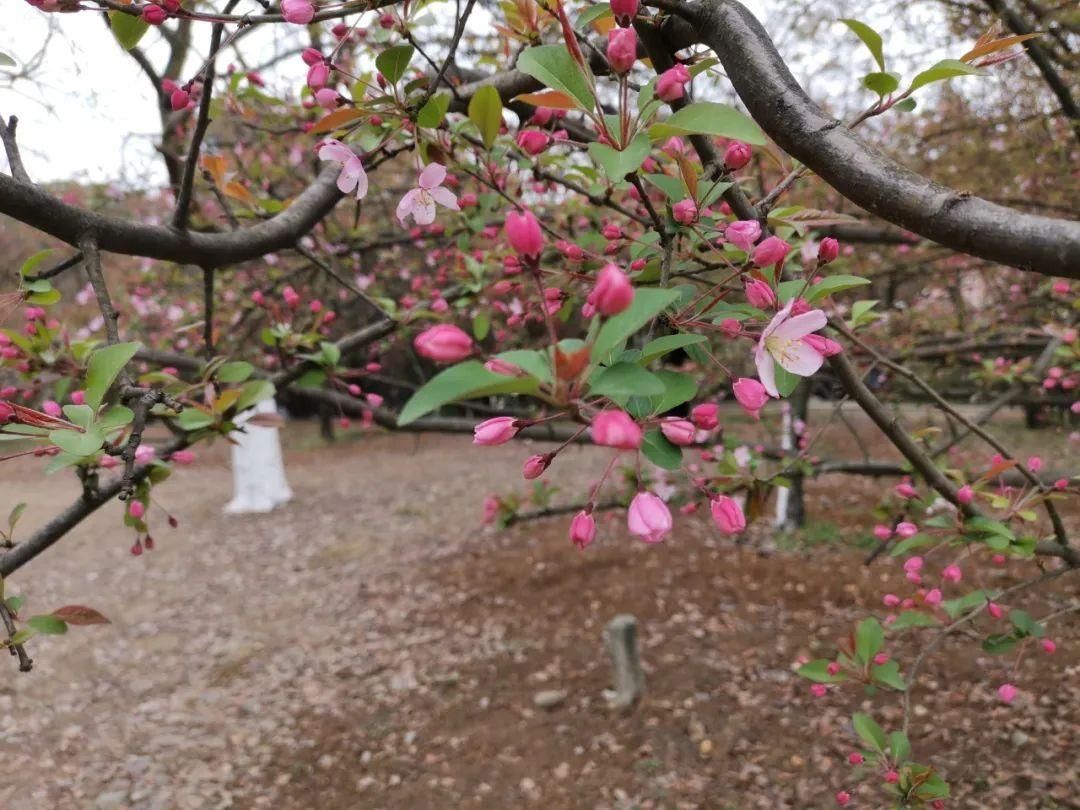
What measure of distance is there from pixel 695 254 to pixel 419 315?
4.43 feet

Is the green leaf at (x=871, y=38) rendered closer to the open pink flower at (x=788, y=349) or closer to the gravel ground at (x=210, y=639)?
the open pink flower at (x=788, y=349)

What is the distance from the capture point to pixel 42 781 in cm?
319

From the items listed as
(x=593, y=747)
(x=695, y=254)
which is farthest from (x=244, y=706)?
(x=695, y=254)

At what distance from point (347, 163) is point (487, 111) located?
0.25 m

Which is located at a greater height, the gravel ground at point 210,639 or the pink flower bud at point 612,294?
the pink flower bud at point 612,294

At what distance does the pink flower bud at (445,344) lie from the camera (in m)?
0.50

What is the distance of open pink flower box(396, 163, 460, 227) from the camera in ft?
3.07

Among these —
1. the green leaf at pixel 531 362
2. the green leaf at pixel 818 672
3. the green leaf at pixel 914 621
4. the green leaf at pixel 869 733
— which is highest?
the green leaf at pixel 531 362

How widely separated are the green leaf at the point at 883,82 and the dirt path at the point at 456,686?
2172 millimetres

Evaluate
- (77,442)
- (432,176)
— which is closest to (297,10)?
(432,176)

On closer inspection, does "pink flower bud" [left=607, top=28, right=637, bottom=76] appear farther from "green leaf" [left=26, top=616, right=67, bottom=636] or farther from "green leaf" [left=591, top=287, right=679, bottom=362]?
"green leaf" [left=26, top=616, right=67, bottom=636]

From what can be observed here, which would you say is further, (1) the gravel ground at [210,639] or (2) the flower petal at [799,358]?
(1) the gravel ground at [210,639]

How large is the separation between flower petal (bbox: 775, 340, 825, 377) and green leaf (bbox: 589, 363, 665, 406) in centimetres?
26

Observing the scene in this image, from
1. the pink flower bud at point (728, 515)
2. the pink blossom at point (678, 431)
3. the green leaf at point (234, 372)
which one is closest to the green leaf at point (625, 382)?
the pink blossom at point (678, 431)
